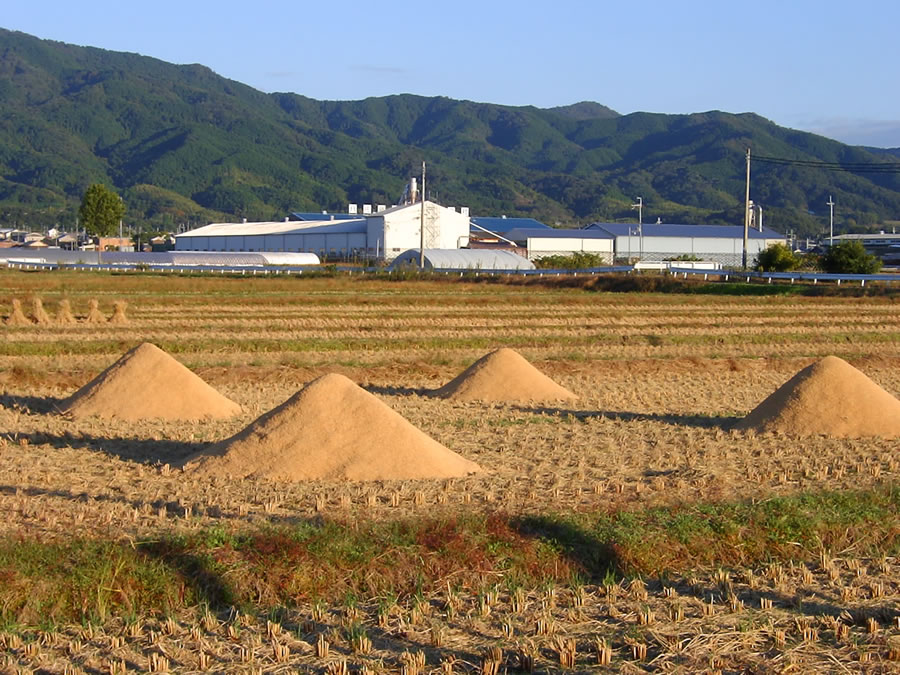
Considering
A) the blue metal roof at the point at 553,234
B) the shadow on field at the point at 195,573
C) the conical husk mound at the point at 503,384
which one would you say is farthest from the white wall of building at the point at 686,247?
the shadow on field at the point at 195,573

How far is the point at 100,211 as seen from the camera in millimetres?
98625

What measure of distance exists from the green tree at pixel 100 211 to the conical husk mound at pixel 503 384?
285 ft

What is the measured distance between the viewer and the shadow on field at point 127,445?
1175 cm

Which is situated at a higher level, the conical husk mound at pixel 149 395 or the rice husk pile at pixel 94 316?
the rice husk pile at pixel 94 316

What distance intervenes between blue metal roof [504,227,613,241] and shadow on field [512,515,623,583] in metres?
84.0

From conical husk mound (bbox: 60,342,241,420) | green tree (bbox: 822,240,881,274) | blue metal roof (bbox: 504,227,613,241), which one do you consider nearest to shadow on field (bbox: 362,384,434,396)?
conical husk mound (bbox: 60,342,241,420)

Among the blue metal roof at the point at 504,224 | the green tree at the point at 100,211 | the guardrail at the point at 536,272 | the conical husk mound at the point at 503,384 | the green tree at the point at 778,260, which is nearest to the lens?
the conical husk mound at the point at 503,384

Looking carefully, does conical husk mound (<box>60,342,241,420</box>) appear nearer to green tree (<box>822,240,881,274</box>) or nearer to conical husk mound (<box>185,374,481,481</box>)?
conical husk mound (<box>185,374,481,481</box>)

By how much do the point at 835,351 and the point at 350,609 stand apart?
21269 millimetres

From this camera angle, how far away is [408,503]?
941cm

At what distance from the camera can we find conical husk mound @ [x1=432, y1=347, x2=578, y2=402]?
17141mm

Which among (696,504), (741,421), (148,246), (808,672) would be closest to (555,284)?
(741,421)

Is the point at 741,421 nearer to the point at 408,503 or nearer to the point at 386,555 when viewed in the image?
the point at 408,503

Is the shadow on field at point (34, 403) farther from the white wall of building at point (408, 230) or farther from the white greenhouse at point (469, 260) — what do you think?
the white wall of building at point (408, 230)
